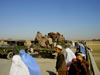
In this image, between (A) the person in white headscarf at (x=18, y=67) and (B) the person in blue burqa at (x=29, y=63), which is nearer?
(A) the person in white headscarf at (x=18, y=67)

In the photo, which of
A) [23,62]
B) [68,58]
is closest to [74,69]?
[23,62]

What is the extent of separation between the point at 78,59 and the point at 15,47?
34.3 feet

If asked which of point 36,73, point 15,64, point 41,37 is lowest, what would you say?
point 36,73

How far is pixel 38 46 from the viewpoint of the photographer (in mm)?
14289

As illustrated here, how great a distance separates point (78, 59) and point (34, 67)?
3.75 ft

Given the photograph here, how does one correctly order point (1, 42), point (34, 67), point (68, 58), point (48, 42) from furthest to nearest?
point (1, 42) → point (48, 42) → point (68, 58) → point (34, 67)

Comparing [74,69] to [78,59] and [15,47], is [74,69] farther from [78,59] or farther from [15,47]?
[15,47]

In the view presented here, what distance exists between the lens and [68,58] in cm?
563

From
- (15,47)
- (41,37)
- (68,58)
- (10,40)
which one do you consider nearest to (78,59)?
(68,58)

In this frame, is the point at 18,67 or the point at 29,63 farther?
the point at 29,63

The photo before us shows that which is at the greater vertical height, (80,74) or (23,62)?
(23,62)

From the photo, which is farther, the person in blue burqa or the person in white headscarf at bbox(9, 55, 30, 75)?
the person in blue burqa

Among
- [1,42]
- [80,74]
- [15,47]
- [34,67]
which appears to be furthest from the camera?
[1,42]

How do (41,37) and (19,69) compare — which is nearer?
(19,69)
